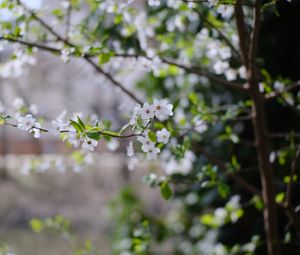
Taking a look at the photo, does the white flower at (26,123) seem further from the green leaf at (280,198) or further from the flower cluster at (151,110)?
the green leaf at (280,198)

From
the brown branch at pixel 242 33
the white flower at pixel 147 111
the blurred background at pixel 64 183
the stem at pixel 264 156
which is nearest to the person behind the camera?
the white flower at pixel 147 111

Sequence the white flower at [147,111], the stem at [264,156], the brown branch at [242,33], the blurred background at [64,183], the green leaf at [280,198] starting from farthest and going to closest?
the blurred background at [64,183] → the green leaf at [280,198] → the stem at [264,156] → the brown branch at [242,33] → the white flower at [147,111]

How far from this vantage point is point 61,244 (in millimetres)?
3875

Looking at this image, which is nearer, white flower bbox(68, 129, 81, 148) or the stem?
white flower bbox(68, 129, 81, 148)

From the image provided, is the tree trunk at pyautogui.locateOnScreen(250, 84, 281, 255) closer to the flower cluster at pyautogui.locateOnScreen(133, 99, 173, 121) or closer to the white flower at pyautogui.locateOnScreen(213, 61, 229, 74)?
the white flower at pyautogui.locateOnScreen(213, 61, 229, 74)

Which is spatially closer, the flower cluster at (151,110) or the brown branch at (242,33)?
the flower cluster at (151,110)

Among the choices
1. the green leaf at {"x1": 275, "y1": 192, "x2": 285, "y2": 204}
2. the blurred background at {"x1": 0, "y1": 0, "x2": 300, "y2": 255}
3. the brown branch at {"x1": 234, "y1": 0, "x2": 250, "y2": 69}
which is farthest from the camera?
the blurred background at {"x1": 0, "y1": 0, "x2": 300, "y2": 255}

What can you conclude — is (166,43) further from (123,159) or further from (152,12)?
(123,159)

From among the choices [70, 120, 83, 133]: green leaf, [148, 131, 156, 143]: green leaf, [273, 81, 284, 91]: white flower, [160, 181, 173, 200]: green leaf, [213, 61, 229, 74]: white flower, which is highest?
[213, 61, 229, 74]: white flower

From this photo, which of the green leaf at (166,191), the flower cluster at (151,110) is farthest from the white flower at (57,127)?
the green leaf at (166,191)

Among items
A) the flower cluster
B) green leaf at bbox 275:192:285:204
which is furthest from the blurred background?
the flower cluster

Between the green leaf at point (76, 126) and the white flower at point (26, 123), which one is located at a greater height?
the white flower at point (26, 123)

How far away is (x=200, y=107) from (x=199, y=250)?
3.57ft

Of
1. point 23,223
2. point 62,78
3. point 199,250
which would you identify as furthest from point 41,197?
point 199,250
